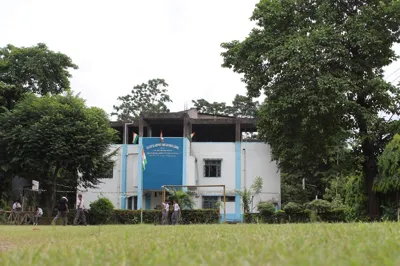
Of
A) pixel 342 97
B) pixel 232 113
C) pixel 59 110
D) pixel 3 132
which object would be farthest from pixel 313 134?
pixel 232 113

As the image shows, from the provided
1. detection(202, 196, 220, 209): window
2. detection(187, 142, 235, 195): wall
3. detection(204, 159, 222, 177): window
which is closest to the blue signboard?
detection(187, 142, 235, 195): wall

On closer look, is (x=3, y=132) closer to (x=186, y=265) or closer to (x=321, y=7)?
(x=321, y=7)

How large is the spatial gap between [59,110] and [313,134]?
59.3 ft

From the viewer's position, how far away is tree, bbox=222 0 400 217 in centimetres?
2255

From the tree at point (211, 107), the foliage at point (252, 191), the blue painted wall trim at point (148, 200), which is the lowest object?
the blue painted wall trim at point (148, 200)

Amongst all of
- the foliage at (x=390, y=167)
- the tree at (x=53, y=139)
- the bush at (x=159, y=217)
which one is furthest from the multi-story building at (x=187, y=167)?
the foliage at (x=390, y=167)

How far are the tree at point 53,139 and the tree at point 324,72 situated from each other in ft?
42.5

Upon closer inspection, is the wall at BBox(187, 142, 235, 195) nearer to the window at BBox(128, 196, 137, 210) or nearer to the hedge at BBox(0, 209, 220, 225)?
the window at BBox(128, 196, 137, 210)

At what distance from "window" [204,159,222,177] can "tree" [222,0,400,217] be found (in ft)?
61.2

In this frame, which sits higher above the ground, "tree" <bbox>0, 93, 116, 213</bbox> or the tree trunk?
"tree" <bbox>0, 93, 116, 213</bbox>

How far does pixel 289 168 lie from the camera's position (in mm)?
43344

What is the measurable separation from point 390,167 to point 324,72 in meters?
5.15

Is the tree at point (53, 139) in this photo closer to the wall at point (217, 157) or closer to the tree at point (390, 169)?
the wall at point (217, 157)

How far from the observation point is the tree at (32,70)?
4119 cm
